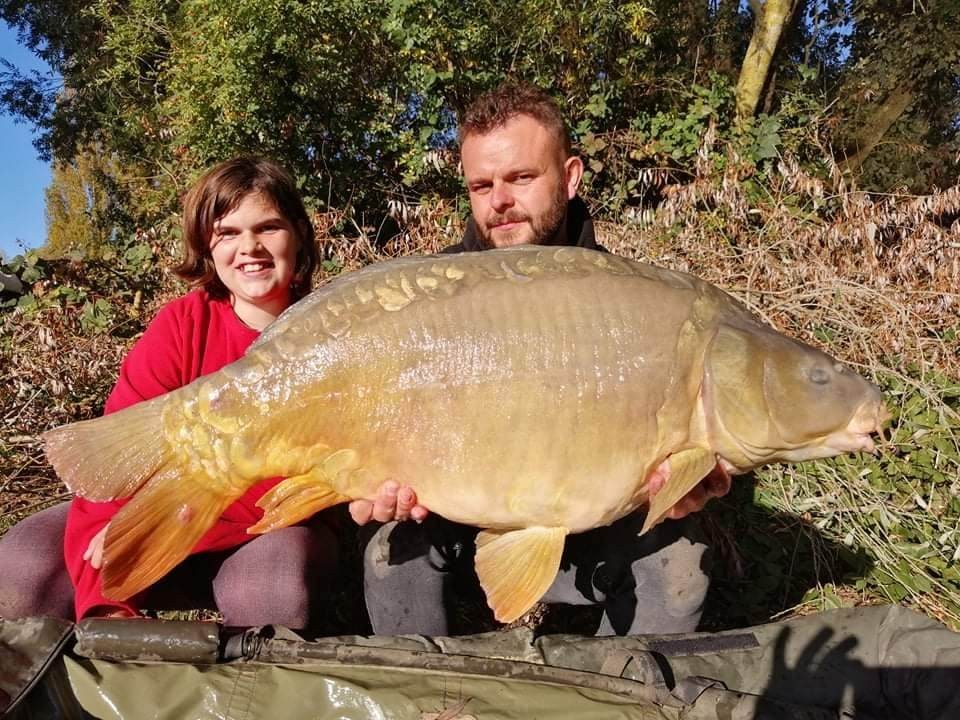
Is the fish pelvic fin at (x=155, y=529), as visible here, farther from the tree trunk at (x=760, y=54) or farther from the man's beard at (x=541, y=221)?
the tree trunk at (x=760, y=54)

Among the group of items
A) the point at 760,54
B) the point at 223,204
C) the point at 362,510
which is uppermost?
the point at 760,54

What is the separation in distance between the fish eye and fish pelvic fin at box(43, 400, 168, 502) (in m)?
1.01

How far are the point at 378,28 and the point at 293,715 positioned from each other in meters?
3.67

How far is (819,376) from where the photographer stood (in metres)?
1.22

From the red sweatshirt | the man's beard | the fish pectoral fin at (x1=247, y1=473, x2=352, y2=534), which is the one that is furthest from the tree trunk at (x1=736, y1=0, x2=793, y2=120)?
the fish pectoral fin at (x1=247, y1=473, x2=352, y2=534)

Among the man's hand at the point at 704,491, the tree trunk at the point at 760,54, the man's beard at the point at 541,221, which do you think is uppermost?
the tree trunk at the point at 760,54

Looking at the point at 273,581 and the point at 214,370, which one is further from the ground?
the point at 214,370

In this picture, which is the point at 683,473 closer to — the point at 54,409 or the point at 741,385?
the point at 741,385

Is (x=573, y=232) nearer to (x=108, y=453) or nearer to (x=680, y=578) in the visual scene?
(x=680, y=578)

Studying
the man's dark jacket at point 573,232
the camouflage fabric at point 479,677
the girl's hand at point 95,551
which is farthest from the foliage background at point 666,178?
the girl's hand at point 95,551

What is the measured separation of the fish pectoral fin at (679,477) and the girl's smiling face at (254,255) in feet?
2.90

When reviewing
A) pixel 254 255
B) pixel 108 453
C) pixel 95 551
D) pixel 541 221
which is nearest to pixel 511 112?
pixel 541 221

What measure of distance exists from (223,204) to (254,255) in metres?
0.13

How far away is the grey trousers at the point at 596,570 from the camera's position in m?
1.47
